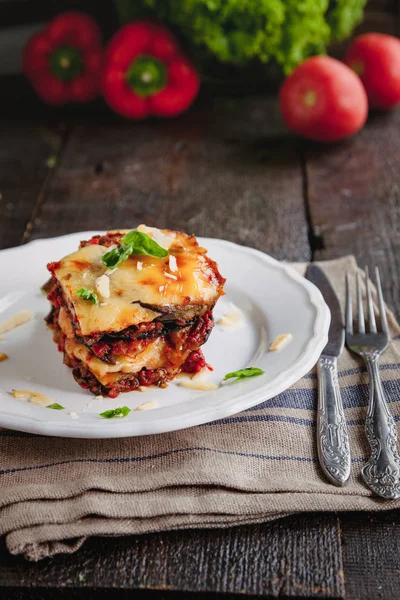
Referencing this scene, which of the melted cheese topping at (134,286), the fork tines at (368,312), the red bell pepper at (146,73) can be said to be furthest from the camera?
the red bell pepper at (146,73)

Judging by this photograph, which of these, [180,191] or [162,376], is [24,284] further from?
[180,191]

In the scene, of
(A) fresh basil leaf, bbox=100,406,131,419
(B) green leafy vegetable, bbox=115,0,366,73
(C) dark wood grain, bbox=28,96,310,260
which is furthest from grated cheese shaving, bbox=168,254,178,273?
(B) green leafy vegetable, bbox=115,0,366,73

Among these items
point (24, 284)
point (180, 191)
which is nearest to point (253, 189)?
point (180, 191)

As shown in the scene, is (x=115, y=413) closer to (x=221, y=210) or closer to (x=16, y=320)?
(x=16, y=320)

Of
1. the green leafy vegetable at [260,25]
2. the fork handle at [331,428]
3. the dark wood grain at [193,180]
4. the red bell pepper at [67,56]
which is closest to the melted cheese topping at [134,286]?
the fork handle at [331,428]

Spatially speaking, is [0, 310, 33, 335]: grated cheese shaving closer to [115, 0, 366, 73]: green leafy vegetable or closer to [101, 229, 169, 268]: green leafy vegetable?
[101, 229, 169, 268]: green leafy vegetable

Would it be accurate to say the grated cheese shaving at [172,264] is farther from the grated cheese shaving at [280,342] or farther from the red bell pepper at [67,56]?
the red bell pepper at [67,56]

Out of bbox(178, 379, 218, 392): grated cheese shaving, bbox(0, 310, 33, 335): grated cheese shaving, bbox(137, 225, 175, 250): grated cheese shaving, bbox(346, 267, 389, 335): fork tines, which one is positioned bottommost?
bbox(0, 310, 33, 335): grated cheese shaving
